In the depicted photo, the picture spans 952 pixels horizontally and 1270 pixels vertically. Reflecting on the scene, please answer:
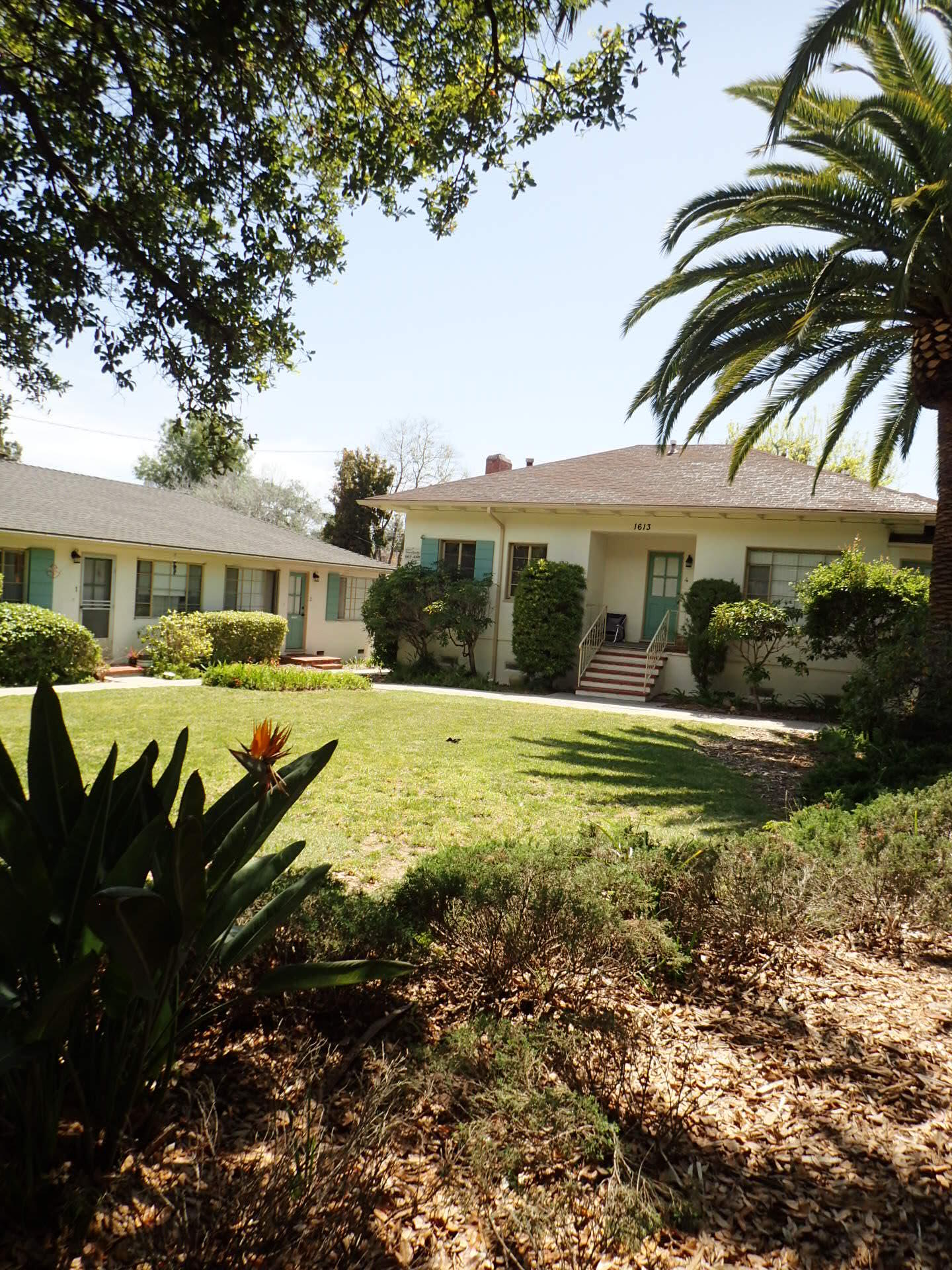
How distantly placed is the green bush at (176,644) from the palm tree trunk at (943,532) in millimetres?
14167

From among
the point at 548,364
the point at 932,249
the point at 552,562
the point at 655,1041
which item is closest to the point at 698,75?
the point at 655,1041

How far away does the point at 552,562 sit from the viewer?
766 inches

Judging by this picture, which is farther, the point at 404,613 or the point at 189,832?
the point at 404,613

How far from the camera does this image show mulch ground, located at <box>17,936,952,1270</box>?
1.97 metres

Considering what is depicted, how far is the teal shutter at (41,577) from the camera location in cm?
1742

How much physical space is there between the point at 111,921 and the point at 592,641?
59.7 feet

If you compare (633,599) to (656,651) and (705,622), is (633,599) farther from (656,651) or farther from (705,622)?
(705,622)

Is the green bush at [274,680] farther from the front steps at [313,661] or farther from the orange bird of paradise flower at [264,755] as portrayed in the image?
the orange bird of paradise flower at [264,755]

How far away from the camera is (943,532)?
10.8 meters

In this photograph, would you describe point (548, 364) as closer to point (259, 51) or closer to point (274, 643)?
point (274, 643)

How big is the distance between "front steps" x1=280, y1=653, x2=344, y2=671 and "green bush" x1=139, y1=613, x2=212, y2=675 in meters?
3.06

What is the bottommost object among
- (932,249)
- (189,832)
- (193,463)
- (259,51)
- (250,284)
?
(189,832)

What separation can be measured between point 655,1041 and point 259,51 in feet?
19.2

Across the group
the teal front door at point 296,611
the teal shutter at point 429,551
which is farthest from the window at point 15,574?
the teal shutter at point 429,551
